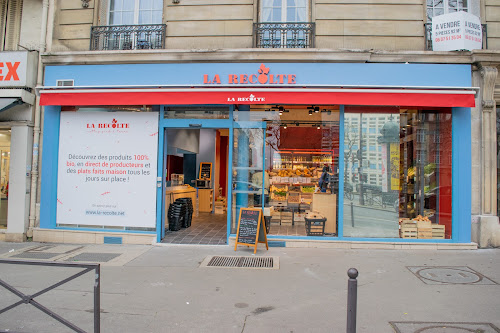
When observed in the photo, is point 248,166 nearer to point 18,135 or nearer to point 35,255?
point 35,255

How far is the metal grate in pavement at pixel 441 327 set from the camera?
4.01 metres

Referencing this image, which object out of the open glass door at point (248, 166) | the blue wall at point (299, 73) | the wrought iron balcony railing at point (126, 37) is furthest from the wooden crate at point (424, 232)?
the wrought iron balcony railing at point (126, 37)

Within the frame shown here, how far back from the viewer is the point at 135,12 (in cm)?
940

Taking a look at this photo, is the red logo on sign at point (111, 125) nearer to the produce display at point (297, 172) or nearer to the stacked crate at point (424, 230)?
the produce display at point (297, 172)

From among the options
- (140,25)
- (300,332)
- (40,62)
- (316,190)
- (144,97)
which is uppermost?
(140,25)

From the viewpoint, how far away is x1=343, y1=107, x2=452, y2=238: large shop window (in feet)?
27.2

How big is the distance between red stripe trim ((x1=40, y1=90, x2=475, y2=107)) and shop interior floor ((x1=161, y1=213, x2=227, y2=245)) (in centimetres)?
326

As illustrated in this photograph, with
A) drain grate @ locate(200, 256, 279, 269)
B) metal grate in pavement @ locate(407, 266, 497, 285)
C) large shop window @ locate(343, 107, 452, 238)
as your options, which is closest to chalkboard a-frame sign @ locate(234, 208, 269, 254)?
drain grate @ locate(200, 256, 279, 269)

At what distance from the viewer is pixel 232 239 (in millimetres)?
8281

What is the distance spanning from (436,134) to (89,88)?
8.19 m

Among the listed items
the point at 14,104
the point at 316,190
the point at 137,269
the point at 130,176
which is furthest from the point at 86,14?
the point at 316,190

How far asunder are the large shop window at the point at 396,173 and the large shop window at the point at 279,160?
Answer: 47 centimetres

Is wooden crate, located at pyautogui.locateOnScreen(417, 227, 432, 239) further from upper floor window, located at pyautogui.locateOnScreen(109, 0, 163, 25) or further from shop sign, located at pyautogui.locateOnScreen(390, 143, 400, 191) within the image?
upper floor window, located at pyautogui.locateOnScreen(109, 0, 163, 25)

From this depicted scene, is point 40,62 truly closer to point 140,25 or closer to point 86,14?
point 86,14
